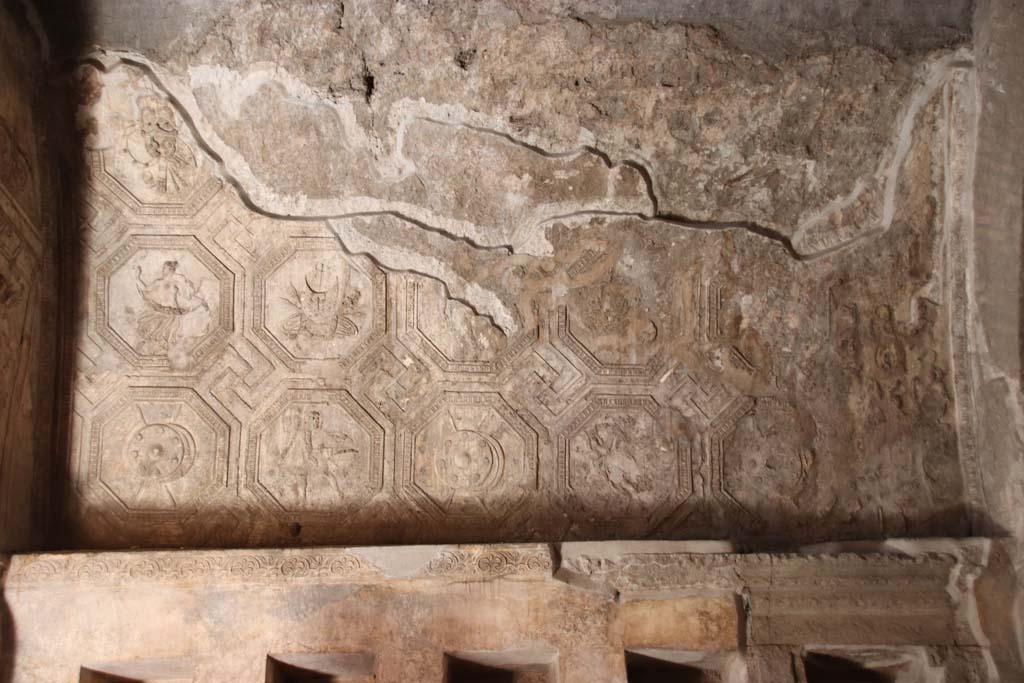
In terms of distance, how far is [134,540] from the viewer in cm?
330

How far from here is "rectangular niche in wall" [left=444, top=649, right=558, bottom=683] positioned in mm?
3100

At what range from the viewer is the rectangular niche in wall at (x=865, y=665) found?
3184 millimetres

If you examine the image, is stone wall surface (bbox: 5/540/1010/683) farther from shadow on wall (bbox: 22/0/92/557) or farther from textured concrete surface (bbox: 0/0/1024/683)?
shadow on wall (bbox: 22/0/92/557)

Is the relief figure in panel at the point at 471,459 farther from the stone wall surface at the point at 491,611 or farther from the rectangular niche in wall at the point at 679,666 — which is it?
the rectangular niche in wall at the point at 679,666

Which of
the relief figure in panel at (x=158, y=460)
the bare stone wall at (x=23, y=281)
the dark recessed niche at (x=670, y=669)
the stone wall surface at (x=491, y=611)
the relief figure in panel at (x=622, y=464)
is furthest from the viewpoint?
the relief figure in panel at (x=622, y=464)

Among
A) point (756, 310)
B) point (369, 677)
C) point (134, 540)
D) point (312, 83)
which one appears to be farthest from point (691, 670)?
point (312, 83)

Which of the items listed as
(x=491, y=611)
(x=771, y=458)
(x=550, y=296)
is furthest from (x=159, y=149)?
(x=771, y=458)

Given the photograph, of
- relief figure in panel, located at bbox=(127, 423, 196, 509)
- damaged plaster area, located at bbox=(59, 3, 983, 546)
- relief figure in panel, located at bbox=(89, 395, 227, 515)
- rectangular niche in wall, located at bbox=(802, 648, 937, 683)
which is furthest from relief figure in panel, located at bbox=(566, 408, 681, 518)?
relief figure in panel, located at bbox=(127, 423, 196, 509)

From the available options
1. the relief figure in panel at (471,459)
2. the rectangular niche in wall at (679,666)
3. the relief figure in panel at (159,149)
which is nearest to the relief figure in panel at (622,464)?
the relief figure in panel at (471,459)

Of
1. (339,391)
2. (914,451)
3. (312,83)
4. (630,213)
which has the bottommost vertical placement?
(914,451)

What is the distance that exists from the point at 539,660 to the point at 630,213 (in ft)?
6.63

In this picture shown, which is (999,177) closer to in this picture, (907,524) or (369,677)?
(907,524)

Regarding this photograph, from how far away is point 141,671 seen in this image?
3111 mm

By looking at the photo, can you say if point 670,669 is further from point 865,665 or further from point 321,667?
point 321,667
